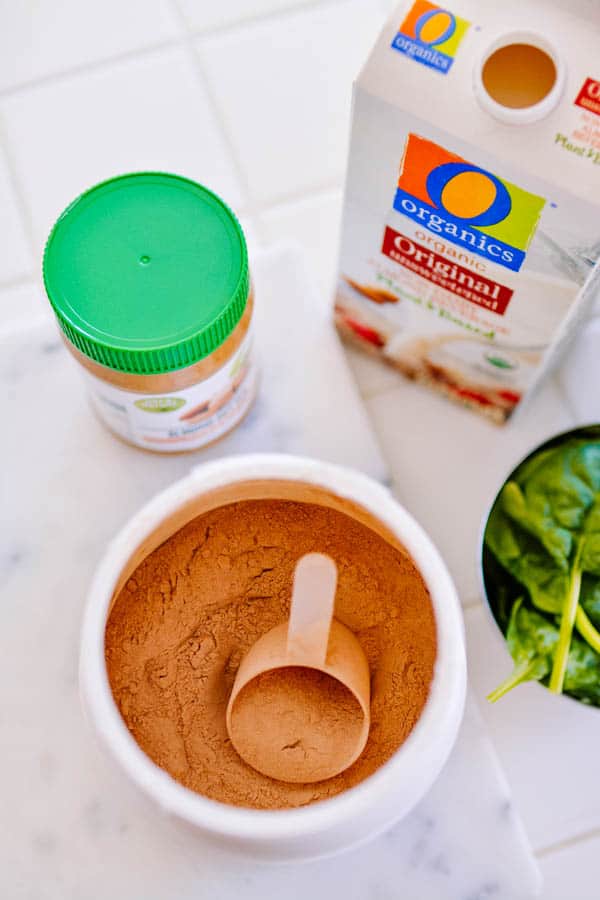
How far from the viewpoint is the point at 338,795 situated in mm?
444

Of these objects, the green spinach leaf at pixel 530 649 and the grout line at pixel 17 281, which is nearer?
the green spinach leaf at pixel 530 649

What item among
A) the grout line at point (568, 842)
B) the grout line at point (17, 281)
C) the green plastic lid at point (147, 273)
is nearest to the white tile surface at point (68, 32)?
the grout line at point (17, 281)

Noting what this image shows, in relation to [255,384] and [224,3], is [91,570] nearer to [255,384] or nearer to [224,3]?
[255,384]

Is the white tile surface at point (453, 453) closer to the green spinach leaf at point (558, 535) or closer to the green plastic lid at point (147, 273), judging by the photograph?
the green spinach leaf at point (558, 535)

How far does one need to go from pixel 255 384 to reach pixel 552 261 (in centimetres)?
23

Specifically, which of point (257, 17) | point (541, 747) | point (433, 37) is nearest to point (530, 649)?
point (541, 747)

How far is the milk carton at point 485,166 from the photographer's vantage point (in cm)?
47

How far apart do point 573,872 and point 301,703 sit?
25 cm

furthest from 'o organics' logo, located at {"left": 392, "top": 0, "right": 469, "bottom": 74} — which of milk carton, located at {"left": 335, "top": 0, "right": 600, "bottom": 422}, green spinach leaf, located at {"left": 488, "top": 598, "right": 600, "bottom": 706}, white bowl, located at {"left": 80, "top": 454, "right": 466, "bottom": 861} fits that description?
green spinach leaf, located at {"left": 488, "top": 598, "right": 600, "bottom": 706}

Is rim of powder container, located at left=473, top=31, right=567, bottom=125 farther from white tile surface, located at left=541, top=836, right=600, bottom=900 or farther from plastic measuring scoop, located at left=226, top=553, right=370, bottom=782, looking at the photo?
white tile surface, located at left=541, top=836, right=600, bottom=900

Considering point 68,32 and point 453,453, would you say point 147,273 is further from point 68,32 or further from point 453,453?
point 68,32

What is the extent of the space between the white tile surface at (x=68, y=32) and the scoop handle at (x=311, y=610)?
1.79 feet

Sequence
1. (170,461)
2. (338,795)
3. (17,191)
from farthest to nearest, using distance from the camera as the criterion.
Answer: (17,191), (170,461), (338,795)

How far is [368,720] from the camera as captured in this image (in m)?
0.49
